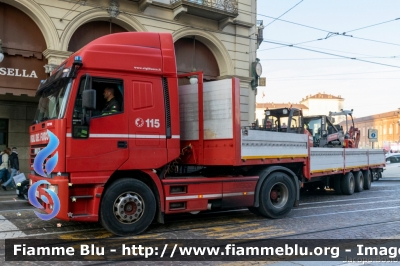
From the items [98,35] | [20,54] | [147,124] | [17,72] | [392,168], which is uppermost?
[98,35]

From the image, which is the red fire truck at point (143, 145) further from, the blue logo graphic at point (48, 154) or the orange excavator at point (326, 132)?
the orange excavator at point (326, 132)

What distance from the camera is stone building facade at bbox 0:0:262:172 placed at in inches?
574

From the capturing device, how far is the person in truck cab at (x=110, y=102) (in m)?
7.11

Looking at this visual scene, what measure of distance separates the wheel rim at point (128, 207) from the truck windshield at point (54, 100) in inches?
67.7

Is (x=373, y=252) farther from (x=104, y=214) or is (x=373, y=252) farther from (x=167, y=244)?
(x=104, y=214)

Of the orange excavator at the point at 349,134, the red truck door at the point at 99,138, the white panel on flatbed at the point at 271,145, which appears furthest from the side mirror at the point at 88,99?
the orange excavator at the point at 349,134

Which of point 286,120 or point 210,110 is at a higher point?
point 286,120

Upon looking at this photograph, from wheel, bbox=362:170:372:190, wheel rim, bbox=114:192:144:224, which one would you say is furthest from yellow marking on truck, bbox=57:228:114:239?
wheel, bbox=362:170:372:190

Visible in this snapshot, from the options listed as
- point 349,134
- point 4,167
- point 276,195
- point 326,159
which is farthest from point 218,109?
point 349,134

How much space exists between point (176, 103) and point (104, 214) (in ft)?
7.89

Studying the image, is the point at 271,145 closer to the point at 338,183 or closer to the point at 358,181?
the point at 338,183

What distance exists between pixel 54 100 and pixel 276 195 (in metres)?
5.16

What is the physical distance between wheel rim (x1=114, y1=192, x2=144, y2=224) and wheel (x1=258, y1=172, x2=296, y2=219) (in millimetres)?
2959

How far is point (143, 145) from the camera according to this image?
24.3ft
